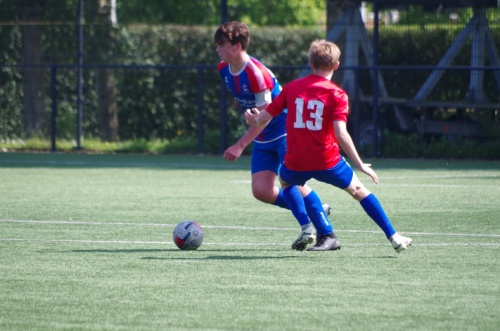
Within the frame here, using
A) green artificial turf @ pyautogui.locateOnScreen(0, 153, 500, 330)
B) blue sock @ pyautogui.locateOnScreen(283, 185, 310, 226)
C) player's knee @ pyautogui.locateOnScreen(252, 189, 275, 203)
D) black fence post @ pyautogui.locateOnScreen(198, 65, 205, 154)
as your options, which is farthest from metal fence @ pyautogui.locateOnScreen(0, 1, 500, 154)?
blue sock @ pyautogui.locateOnScreen(283, 185, 310, 226)

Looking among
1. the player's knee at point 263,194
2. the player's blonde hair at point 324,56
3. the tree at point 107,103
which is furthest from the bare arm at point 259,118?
the tree at point 107,103

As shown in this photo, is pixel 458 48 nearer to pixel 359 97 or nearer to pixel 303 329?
pixel 359 97

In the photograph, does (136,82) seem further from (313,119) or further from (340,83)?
(313,119)

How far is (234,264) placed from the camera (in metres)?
7.17

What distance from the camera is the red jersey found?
7523mm

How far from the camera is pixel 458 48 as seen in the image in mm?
19531

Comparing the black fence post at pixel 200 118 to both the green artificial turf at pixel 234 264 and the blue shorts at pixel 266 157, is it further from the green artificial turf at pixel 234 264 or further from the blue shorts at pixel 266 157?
the blue shorts at pixel 266 157

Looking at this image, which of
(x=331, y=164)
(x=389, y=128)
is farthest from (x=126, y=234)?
(x=389, y=128)

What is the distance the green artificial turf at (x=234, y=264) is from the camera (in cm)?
544

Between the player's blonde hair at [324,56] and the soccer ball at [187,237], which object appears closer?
the player's blonde hair at [324,56]

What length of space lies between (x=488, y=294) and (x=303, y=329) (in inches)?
55.2

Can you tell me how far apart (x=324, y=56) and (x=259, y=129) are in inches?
33.5

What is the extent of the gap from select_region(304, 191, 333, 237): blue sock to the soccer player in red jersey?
0.42 meters

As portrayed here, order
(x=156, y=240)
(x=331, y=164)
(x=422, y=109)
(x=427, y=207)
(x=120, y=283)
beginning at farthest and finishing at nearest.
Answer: (x=422, y=109)
(x=427, y=207)
(x=156, y=240)
(x=331, y=164)
(x=120, y=283)
